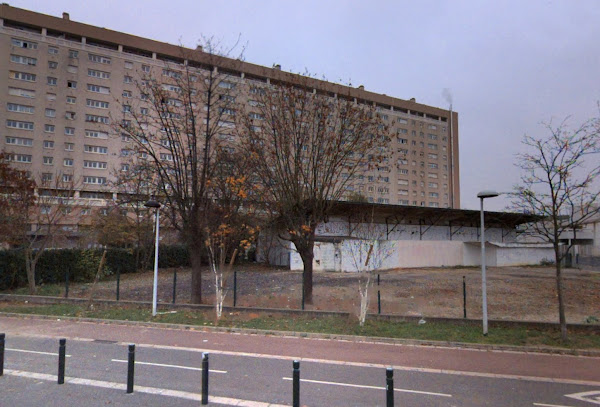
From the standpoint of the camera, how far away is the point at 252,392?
658cm

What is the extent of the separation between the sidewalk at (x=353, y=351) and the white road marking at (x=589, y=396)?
0.78 meters

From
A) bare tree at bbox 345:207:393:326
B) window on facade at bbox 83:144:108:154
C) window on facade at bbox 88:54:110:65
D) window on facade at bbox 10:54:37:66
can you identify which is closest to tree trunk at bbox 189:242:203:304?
bare tree at bbox 345:207:393:326

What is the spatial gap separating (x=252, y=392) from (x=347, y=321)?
6.59 meters

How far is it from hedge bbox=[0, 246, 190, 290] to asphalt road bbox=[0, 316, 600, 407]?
30.0 ft

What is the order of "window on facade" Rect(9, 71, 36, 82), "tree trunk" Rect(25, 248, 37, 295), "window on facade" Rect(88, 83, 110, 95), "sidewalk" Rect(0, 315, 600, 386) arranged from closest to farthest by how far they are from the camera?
"sidewalk" Rect(0, 315, 600, 386) < "tree trunk" Rect(25, 248, 37, 295) < "window on facade" Rect(9, 71, 36, 82) < "window on facade" Rect(88, 83, 110, 95)

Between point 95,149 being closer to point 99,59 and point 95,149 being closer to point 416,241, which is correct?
point 99,59

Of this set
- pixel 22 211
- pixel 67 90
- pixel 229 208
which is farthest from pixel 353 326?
pixel 67 90

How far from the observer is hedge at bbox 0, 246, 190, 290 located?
21250 millimetres

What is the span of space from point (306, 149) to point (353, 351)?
826 centimetres

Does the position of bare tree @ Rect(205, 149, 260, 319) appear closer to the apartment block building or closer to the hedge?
the hedge

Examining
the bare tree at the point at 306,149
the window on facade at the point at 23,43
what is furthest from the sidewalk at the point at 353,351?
the window on facade at the point at 23,43

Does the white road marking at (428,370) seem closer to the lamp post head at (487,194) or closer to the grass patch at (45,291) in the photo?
the lamp post head at (487,194)

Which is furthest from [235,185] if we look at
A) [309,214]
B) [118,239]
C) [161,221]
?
[118,239]

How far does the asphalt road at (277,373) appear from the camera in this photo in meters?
6.29
